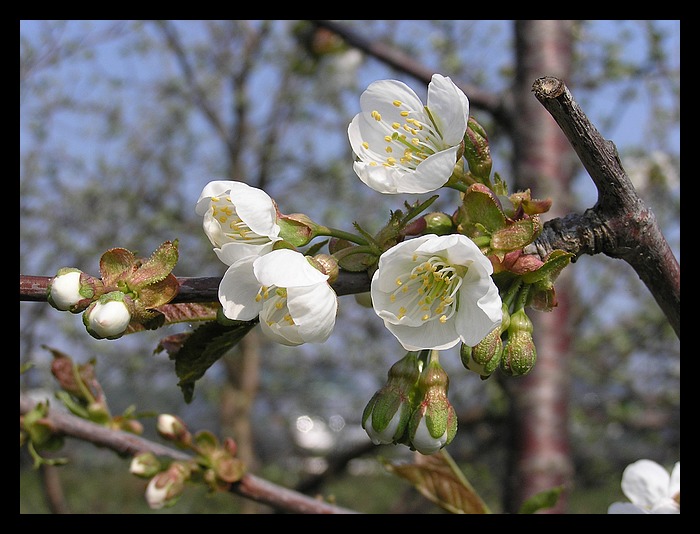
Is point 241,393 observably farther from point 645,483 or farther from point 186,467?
point 645,483

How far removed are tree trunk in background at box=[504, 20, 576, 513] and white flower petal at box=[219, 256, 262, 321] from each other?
1.46 meters

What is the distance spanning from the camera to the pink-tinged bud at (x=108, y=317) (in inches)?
24.0

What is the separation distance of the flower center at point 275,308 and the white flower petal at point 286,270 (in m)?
0.03

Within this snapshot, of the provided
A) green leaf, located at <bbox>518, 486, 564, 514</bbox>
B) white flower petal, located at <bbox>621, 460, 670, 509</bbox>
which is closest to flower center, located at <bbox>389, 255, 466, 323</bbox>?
green leaf, located at <bbox>518, 486, 564, 514</bbox>

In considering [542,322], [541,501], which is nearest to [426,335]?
[541,501]

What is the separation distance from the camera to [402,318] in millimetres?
671

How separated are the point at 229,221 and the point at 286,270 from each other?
12cm

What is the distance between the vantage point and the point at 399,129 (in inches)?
33.1

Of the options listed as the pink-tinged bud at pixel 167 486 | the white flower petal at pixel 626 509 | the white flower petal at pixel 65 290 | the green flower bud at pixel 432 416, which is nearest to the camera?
the white flower petal at pixel 65 290

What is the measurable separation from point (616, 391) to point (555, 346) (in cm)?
312

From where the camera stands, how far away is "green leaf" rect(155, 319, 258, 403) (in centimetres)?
69

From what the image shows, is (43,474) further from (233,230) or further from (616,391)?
(616,391)

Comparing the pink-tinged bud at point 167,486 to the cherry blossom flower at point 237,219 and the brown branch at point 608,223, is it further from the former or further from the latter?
the brown branch at point 608,223

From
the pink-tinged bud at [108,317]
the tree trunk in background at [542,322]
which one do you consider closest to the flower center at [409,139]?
the pink-tinged bud at [108,317]
